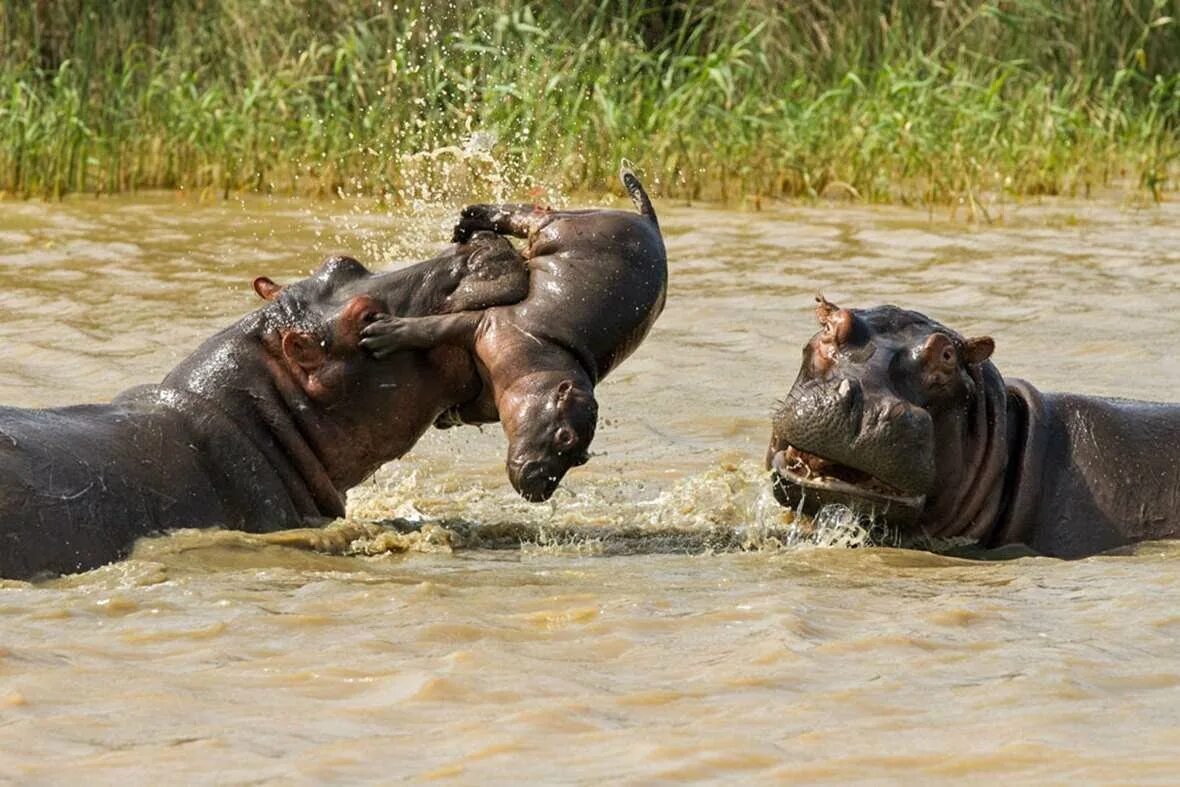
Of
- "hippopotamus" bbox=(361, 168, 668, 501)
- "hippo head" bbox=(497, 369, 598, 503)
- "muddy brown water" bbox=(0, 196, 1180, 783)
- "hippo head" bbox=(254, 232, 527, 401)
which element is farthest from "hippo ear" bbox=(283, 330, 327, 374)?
"hippo head" bbox=(497, 369, 598, 503)

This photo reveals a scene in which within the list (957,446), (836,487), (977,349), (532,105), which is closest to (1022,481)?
(957,446)

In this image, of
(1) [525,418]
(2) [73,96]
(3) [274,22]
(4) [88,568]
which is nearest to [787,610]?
(1) [525,418]

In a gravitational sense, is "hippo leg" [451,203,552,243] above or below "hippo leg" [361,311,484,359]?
above

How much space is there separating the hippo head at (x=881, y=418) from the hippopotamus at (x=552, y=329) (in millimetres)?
405

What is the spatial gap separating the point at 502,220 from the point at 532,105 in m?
6.76

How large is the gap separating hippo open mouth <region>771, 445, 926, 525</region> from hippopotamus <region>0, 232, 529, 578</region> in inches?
29.0

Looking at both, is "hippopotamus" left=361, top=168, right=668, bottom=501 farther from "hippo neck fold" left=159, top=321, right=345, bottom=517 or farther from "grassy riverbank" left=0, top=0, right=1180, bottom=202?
"grassy riverbank" left=0, top=0, right=1180, bottom=202

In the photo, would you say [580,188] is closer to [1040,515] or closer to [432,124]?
[432,124]

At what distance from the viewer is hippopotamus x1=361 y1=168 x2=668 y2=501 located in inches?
185

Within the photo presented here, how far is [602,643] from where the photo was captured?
425cm

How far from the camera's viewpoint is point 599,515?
6000mm

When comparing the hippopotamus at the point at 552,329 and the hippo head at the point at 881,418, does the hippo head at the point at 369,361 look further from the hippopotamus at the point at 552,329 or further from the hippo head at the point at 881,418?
the hippo head at the point at 881,418

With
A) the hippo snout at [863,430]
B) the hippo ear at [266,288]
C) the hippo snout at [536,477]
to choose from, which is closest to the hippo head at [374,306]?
the hippo ear at [266,288]

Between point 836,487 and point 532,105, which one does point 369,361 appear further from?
point 532,105
